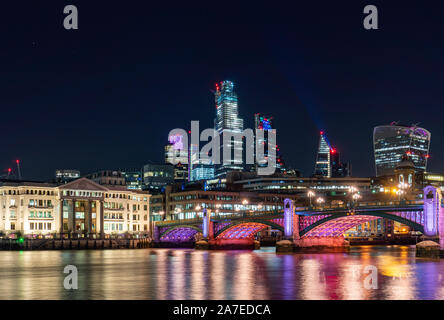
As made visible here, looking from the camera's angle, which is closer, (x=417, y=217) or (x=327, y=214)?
(x=417, y=217)

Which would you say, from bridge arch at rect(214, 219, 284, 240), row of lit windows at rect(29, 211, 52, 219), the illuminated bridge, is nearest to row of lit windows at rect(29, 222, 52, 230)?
row of lit windows at rect(29, 211, 52, 219)

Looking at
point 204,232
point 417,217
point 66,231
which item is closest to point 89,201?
point 66,231

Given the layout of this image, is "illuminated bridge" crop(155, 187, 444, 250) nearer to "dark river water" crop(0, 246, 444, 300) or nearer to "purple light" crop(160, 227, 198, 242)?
"purple light" crop(160, 227, 198, 242)

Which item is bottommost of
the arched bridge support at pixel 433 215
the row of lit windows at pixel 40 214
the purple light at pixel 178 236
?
the purple light at pixel 178 236

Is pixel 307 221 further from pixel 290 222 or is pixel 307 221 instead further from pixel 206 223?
pixel 206 223

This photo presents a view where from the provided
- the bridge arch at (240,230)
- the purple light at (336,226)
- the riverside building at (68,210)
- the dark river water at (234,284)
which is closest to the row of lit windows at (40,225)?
the riverside building at (68,210)

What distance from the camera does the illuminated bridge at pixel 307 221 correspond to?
86.2m

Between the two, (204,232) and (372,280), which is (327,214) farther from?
(372,280)

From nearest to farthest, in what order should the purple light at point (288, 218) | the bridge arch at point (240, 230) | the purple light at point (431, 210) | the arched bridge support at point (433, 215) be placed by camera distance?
the arched bridge support at point (433, 215) → the purple light at point (431, 210) → the purple light at point (288, 218) → the bridge arch at point (240, 230)

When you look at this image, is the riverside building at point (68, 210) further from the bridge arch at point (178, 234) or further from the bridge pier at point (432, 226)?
the bridge pier at point (432, 226)

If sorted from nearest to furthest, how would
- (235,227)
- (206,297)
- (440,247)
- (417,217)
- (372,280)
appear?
(206,297) < (372,280) < (440,247) < (417,217) < (235,227)
